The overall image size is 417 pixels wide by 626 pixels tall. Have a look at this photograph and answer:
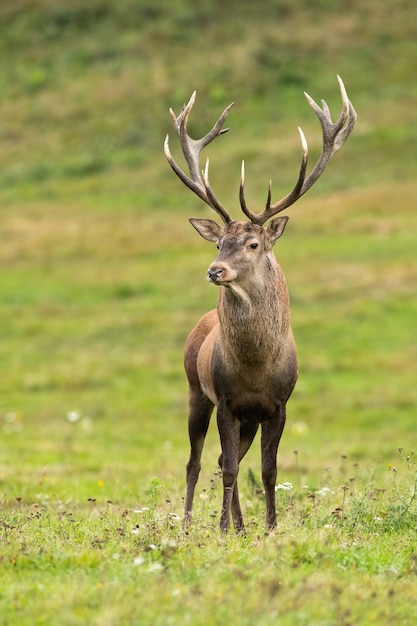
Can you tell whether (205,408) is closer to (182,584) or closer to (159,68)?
(182,584)

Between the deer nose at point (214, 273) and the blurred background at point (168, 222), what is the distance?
9.94ft

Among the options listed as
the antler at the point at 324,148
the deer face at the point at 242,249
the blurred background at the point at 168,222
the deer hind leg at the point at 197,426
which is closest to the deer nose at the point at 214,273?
the deer face at the point at 242,249

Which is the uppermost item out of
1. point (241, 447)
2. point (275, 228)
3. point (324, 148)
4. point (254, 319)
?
point (324, 148)

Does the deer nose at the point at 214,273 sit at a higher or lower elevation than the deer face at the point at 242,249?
lower

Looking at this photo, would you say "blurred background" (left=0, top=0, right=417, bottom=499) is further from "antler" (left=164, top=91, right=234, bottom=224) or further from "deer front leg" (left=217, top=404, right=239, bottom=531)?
"antler" (left=164, top=91, right=234, bottom=224)

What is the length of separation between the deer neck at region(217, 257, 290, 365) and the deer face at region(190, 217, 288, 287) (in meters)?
0.09

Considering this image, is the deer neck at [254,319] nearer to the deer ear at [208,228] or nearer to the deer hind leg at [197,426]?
the deer ear at [208,228]

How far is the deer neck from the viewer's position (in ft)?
32.1

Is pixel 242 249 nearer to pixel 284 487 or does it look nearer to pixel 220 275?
pixel 220 275

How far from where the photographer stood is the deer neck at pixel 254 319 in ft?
32.1

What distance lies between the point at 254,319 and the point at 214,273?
0.63 meters

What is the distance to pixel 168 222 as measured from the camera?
37688 mm

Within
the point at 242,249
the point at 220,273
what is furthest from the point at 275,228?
the point at 220,273

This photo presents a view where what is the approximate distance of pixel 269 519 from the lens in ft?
31.7
